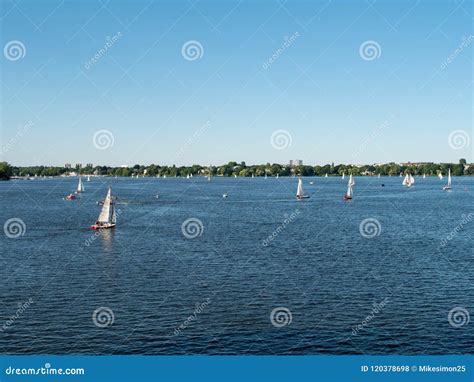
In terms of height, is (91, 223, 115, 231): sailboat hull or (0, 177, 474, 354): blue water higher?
(91, 223, 115, 231): sailboat hull

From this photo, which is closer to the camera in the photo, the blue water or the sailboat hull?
the blue water

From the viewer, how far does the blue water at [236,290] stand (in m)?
35.0

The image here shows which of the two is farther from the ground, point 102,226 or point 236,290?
point 102,226

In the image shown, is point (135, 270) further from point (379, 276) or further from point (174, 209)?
point (174, 209)

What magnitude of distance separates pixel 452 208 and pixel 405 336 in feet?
334

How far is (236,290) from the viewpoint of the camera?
153ft

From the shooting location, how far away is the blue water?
1379 inches

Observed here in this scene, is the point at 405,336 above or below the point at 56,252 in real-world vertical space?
below

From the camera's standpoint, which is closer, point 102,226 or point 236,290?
point 236,290

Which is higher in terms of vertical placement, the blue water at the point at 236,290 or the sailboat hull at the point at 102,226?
the sailboat hull at the point at 102,226

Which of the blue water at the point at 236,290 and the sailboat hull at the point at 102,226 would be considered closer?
the blue water at the point at 236,290

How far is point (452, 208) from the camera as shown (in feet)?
424
